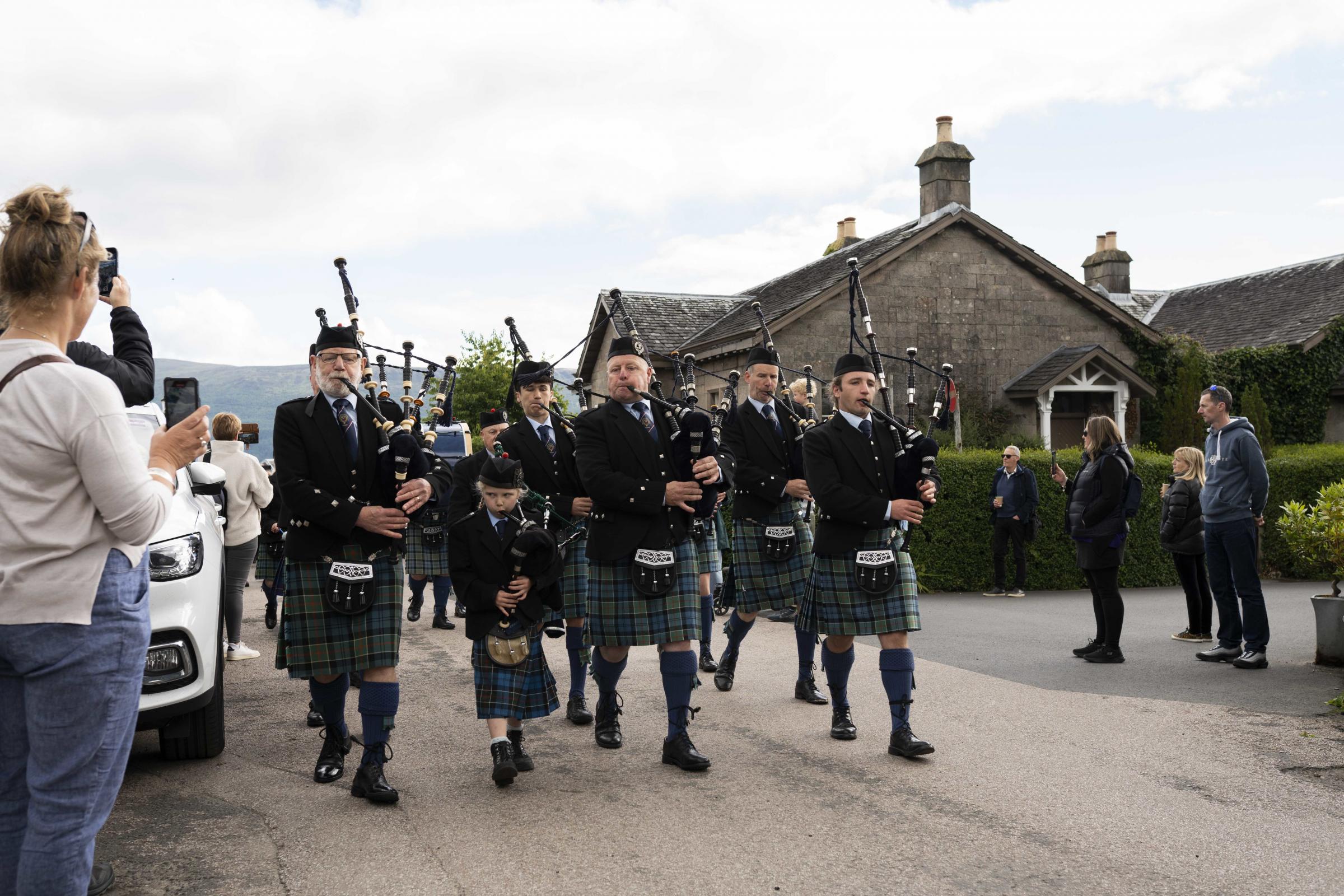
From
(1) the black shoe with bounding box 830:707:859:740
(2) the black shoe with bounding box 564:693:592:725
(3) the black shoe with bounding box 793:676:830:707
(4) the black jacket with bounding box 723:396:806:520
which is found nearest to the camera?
(1) the black shoe with bounding box 830:707:859:740

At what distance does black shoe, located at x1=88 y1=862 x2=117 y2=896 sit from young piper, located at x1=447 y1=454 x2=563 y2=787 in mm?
1461

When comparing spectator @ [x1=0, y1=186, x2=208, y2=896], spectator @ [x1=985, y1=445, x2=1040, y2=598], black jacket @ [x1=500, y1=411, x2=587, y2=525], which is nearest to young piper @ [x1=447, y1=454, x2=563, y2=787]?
black jacket @ [x1=500, y1=411, x2=587, y2=525]

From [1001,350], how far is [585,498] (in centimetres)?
1660

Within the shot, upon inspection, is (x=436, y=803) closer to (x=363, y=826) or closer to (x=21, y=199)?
(x=363, y=826)

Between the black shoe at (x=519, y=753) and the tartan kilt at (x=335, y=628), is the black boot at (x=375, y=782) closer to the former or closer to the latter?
the tartan kilt at (x=335, y=628)

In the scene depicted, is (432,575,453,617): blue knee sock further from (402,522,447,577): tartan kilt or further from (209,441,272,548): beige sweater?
(209,441,272,548): beige sweater

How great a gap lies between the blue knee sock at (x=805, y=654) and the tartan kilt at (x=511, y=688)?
1.92 metres

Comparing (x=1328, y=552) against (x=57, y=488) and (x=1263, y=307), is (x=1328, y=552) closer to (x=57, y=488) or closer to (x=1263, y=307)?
(x=57, y=488)

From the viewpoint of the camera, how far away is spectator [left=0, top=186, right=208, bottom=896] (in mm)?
2123

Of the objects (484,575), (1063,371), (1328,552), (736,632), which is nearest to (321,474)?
(484,575)

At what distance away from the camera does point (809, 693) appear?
6020 millimetres

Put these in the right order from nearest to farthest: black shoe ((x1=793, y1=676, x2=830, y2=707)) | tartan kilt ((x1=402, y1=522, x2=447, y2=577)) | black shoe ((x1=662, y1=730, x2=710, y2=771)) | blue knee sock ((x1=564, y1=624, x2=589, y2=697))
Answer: black shoe ((x1=662, y1=730, x2=710, y2=771)) < blue knee sock ((x1=564, y1=624, x2=589, y2=697)) < black shoe ((x1=793, y1=676, x2=830, y2=707)) < tartan kilt ((x1=402, y1=522, x2=447, y2=577))

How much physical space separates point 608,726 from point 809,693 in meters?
1.40

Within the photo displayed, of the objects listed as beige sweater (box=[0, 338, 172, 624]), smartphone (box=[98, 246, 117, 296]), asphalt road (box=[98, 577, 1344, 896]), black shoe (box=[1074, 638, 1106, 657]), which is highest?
smartphone (box=[98, 246, 117, 296])
